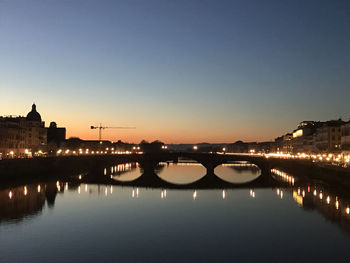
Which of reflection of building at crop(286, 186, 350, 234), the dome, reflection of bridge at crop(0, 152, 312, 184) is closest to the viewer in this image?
reflection of building at crop(286, 186, 350, 234)

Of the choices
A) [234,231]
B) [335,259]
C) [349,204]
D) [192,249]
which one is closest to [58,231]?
[192,249]

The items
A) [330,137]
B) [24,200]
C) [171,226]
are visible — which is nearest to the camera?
[171,226]

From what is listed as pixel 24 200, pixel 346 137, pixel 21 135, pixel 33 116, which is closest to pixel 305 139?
pixel 346 137

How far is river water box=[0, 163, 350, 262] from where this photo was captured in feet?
104

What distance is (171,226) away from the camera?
138 ft

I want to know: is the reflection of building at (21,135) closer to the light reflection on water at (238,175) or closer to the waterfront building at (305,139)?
the light reflection on water at (238,175)

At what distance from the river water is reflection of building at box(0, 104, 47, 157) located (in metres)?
49.9

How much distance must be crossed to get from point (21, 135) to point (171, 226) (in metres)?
98.4

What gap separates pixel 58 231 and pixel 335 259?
23487mm

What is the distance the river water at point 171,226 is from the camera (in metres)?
31.6

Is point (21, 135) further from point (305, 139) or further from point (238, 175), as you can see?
point (305, 139)

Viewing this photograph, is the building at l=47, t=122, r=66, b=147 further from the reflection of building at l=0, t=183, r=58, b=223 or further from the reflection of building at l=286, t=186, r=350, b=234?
the reflection of building at l=286, t=186, r=350, b=234

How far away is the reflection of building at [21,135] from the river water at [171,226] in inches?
1964

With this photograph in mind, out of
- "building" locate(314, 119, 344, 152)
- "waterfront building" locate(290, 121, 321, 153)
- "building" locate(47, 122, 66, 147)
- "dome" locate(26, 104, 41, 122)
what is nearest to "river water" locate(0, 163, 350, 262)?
"building" locate(314, 119, 344, 152)
